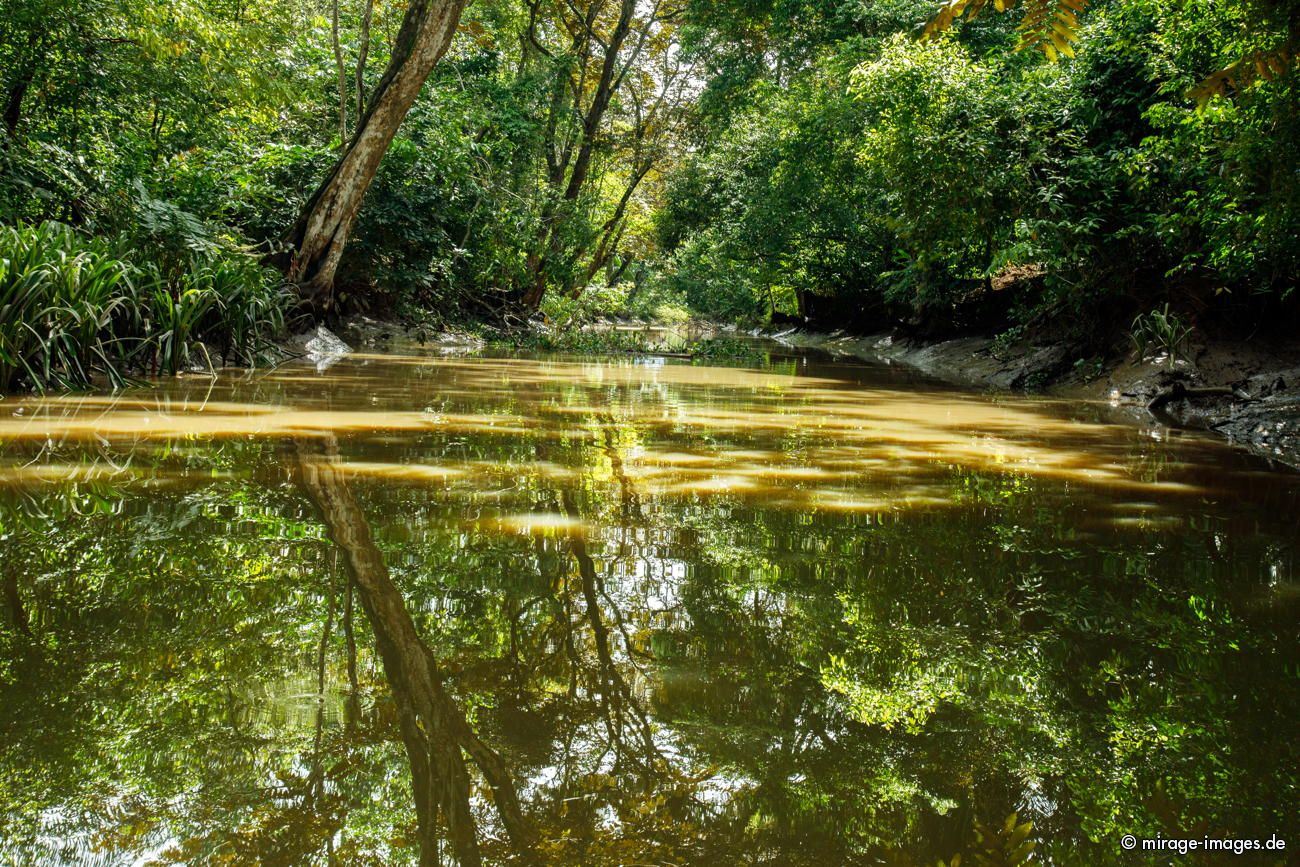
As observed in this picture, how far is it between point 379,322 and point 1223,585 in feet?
46.9

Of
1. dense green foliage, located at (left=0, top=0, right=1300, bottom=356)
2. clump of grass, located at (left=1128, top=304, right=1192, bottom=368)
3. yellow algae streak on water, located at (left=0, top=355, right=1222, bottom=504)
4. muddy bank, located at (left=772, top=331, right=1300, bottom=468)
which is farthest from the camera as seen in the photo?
clump of grass, located at (left=1128, top=304, right=1192, bottom=368)

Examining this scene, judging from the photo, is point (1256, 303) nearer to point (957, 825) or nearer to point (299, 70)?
point (957, 825)

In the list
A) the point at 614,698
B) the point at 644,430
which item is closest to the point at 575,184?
the point at 644,430

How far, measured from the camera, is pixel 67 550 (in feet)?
6.90

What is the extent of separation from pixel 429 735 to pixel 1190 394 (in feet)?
25.7

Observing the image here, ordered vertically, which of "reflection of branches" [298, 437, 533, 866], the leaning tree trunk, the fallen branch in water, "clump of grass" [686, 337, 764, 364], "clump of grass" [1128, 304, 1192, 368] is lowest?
"reflection of branches" [298, 437, 533, 866]

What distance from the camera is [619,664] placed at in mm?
1682

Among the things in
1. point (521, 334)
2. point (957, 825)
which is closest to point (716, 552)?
point (957, 825)

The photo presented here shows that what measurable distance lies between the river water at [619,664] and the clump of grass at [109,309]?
209 centimetres

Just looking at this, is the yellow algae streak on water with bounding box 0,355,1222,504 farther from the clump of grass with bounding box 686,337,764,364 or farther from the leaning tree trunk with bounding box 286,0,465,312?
the clump of grass with bounding box 686,337,764,364

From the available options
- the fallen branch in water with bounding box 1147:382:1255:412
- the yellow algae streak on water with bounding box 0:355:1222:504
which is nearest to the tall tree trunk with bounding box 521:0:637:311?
the yellow algae streak on water with bounding box 0:355:1222:504

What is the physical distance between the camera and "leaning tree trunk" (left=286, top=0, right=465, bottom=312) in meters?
9.41

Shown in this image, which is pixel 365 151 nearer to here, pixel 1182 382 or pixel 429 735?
pixel 1182 382

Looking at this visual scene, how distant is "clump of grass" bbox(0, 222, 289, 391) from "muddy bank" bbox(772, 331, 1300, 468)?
Answer: 7.44 meters
